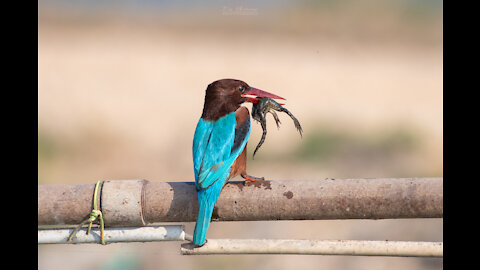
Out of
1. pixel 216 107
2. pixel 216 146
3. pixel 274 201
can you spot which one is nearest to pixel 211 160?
pixel 216 146

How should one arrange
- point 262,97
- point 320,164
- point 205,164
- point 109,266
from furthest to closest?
1. point 320,164
2. point 109,266
3. point 262,97
4. point 205,164

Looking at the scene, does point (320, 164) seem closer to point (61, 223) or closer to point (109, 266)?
point (109, 266)

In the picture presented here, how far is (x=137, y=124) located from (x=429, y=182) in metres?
8.03

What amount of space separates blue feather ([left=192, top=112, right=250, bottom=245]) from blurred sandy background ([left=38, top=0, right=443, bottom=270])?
29cm

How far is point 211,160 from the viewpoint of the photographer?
10.5 ft

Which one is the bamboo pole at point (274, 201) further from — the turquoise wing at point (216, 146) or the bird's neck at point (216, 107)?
the bird's neck at point (216, 107)

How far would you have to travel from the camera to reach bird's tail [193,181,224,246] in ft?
9.00

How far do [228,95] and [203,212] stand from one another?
97 centimetres

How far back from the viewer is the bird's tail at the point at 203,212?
108 inches

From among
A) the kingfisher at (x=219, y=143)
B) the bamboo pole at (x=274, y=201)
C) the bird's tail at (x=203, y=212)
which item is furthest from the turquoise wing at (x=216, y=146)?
the bamboo pole at (x=274, y=201)

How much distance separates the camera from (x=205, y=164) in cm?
314
